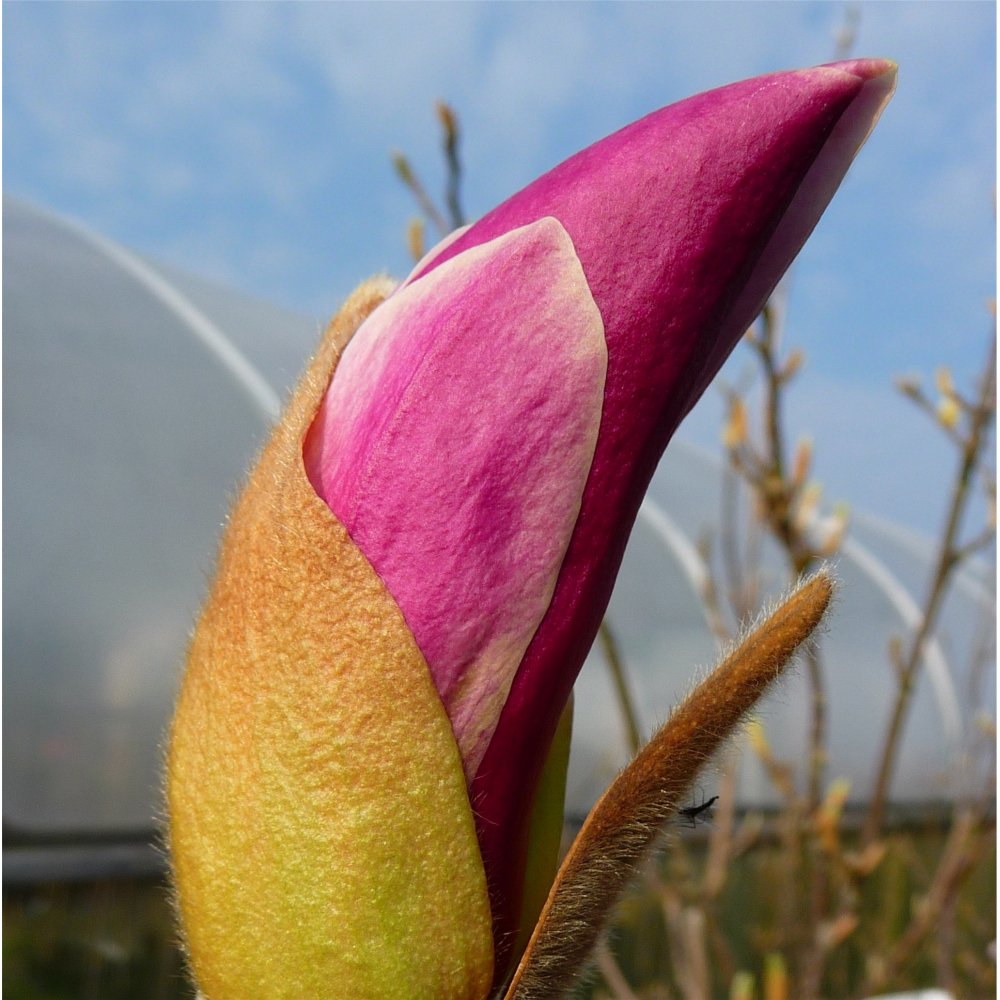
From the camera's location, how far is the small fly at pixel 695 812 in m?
0.27

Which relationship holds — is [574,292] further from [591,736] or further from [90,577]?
[591,736]

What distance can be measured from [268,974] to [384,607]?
93 millimetres

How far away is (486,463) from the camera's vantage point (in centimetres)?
24

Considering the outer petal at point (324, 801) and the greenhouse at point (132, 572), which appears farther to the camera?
the greenhouse at point (132, 572)

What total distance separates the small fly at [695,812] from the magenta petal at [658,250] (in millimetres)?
48

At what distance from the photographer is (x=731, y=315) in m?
0.24

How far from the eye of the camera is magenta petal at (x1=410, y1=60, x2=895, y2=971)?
0.23 m

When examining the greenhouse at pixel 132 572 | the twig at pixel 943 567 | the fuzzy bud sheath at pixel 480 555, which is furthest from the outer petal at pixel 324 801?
the greenhouse at pixel 132 572

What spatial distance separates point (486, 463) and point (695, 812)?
11 cm

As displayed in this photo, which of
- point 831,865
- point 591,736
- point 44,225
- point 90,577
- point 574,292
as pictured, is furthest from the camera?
point 44,225

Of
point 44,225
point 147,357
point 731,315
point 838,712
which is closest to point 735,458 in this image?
point 731,315

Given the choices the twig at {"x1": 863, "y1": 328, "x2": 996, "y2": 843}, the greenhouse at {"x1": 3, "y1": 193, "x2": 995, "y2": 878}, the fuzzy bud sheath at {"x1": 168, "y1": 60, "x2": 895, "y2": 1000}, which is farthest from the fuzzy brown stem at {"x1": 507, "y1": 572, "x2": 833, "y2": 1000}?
the greenhouse at {"x1": 3, "y1": 193, "x2": 995, "y2": 878}

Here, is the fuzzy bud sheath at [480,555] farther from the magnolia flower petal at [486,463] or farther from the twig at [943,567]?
the twig at [943,567]

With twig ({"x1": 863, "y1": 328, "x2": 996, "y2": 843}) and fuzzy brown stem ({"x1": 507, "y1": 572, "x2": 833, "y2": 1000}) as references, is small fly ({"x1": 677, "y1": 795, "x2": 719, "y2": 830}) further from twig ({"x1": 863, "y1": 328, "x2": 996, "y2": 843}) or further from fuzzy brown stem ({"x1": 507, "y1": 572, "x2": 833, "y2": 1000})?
twig ({"x1": 863, "y1": 328, "x2": 996, "y2": 843})
